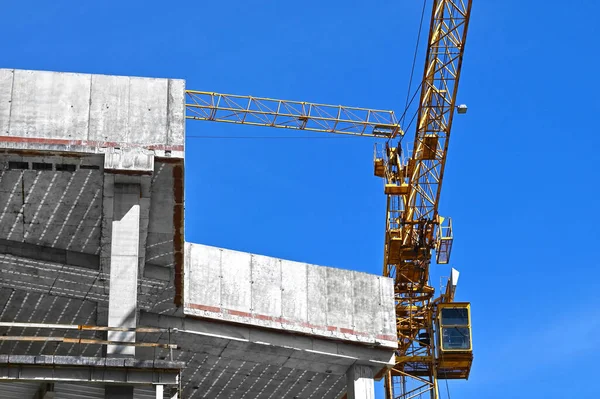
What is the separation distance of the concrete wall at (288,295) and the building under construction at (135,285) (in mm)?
44

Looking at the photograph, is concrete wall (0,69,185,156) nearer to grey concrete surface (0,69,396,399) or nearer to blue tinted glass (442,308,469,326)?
grey concrete surface (0,69,396,399)

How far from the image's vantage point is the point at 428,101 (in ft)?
251

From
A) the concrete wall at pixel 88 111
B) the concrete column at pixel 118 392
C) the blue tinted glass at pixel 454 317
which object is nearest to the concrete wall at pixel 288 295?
the concrete wall at pixel 88 111

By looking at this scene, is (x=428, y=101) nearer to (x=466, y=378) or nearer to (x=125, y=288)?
(x=466, y=378)

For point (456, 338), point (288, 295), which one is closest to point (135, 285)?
point (288, 295)

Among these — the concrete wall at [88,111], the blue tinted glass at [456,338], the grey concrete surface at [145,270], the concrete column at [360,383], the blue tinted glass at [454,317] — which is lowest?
the concrete column at [360,383]

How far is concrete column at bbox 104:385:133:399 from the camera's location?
3058cm

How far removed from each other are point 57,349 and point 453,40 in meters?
41.4

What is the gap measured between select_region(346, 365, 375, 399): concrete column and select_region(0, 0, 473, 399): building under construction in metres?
0.05

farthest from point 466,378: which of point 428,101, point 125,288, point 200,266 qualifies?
point 125,288

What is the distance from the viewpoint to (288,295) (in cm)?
4056

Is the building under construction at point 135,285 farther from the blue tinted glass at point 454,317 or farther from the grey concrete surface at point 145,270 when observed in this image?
the blue tinted glass at point 454,317

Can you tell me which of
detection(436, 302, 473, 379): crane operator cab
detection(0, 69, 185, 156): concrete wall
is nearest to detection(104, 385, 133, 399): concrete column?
detection(0, 69, 185, 156): concrete wall

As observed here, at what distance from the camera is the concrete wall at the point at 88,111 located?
3170 centimetres
